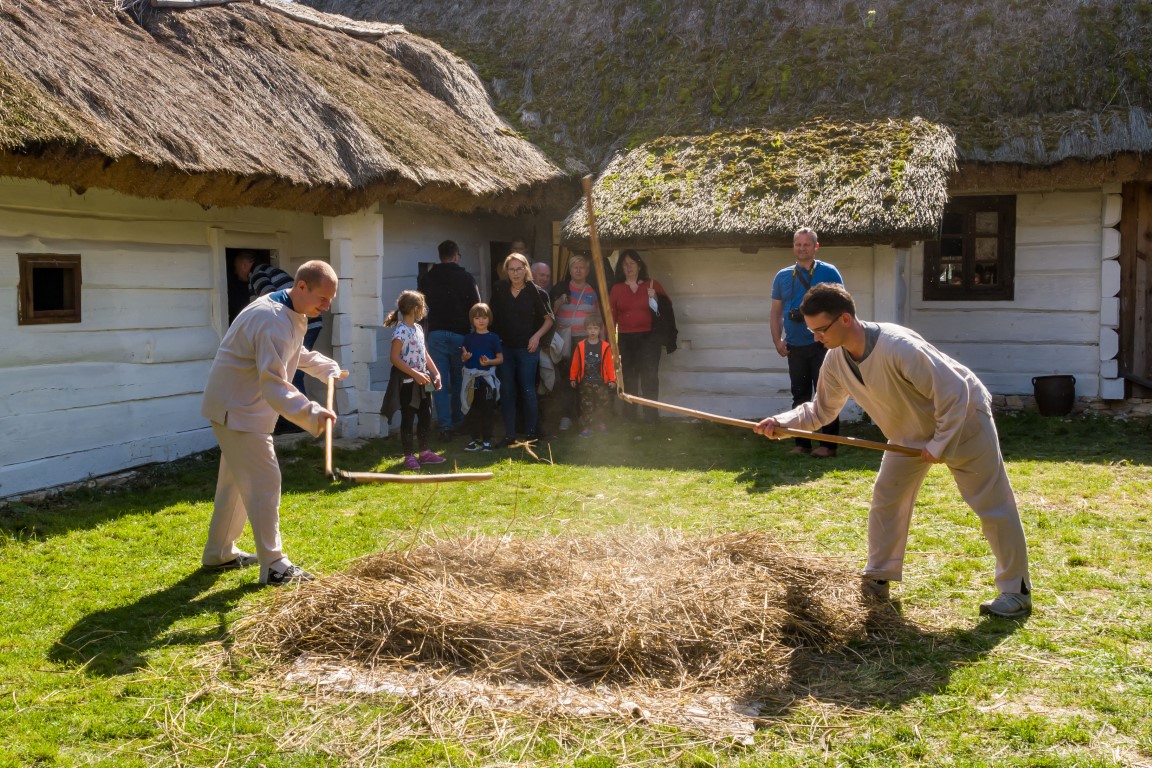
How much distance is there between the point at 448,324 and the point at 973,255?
17.8 ft

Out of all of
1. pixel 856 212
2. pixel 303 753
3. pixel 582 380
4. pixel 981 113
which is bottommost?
pixel 303 753

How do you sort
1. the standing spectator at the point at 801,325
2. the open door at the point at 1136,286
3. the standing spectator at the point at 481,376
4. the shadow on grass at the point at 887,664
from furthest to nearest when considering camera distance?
the open door at the point at 1136,286
the standing spectator at the point at 481,376
the standing spectator at the point at 801,325
the shadow on grass at the point at 887,664

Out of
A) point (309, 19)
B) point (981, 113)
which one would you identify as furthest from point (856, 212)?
point (309, 19)

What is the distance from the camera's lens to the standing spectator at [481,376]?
368 inches

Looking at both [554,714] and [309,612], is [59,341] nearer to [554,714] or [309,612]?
[309,612]

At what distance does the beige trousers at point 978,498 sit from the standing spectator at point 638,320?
523 cm

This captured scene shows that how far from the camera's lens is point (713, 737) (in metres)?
3.55

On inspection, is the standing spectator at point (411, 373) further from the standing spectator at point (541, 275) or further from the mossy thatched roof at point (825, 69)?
the mossy thatched roof at point (825, 69)

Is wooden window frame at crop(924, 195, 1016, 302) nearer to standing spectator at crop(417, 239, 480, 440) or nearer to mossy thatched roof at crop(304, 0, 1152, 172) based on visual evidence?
mossy thatched roof at crop(304, 0, 1152, 172)

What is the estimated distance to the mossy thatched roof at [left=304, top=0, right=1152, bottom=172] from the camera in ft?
34.0

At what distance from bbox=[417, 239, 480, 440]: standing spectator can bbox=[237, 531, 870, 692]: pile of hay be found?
454 centimetres

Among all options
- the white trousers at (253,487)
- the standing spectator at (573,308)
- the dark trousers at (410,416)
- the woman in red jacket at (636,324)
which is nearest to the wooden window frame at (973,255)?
the woman in red jacket at (636,324)

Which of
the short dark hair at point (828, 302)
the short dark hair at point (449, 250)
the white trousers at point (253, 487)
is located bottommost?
the white trousers at point (253, 487)

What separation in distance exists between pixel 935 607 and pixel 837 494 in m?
2.45
